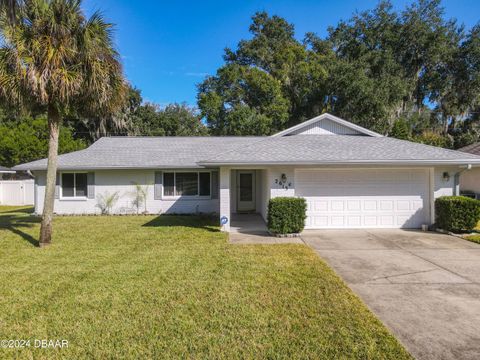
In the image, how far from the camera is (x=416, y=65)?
91.3 ft

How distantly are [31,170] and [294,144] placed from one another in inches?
476

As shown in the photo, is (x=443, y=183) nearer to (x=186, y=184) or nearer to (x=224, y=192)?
(x=224, y=192)

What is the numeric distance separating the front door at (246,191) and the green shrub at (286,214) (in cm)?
582

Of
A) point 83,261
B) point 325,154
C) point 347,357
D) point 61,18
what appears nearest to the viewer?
point 347,357

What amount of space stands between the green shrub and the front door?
19.1 ft

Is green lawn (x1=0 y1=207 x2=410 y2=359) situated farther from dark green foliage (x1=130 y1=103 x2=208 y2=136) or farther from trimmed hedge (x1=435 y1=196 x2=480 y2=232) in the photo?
dark green foliage (x1=130 y1=103 x2=208 y2=136)

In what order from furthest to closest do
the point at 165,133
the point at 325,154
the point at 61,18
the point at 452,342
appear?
the point at 165,133 < the point at 325,154 < the point at 61,18 < the point at 452,342

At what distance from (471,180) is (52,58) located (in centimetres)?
2151

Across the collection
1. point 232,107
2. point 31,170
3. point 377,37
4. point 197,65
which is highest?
point 377,37

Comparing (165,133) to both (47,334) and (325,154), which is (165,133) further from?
(47,334)

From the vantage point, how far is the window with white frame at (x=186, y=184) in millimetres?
14078

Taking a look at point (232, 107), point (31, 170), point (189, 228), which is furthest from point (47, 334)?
point (232, 107)

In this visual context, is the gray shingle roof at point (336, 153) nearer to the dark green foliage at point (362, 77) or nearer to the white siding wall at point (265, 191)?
the white siding wall at point (265, 191)

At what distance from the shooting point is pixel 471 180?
1730 centimetres
